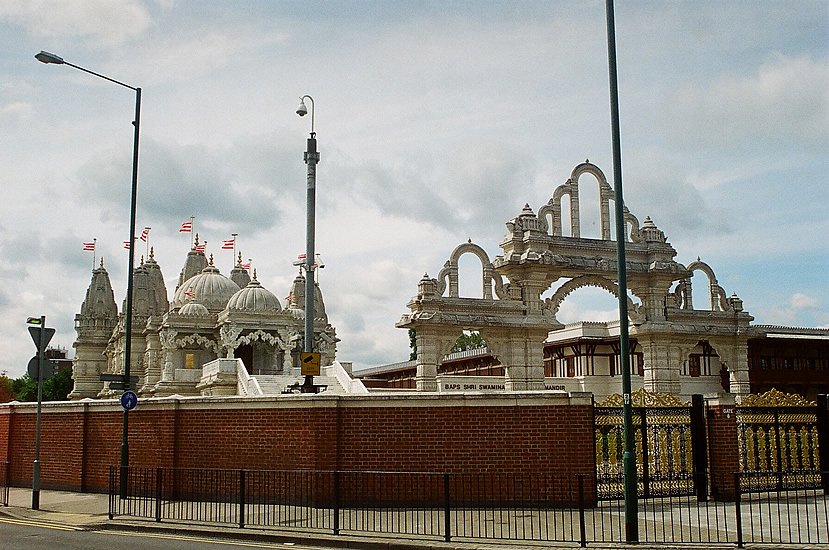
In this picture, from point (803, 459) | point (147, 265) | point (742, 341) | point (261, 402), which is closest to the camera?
point (261, 402)

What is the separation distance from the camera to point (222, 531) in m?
15.1

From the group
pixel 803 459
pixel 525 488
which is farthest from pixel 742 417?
Answer: pixel 525 488

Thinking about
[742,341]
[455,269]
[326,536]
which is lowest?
[326,536]

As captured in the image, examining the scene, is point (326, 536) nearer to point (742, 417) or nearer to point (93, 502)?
point (93, 502)

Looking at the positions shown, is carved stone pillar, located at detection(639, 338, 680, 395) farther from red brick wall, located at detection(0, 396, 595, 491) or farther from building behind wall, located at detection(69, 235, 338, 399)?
red brick wall, located at detection(0, 396, 595, 491)

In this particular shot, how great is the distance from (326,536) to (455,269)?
91.2 feet

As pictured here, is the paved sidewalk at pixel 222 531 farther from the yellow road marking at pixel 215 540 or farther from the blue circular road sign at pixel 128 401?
the blue circular road sign at pixel 128 401

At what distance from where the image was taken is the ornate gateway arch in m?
40.2

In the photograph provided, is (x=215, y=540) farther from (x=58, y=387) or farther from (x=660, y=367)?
(x=58, y=387)

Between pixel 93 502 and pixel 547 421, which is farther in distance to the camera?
pixel 93 502

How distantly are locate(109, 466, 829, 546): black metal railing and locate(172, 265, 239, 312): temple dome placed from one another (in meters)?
49.1

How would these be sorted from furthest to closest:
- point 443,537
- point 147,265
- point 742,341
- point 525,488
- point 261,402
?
point 147,265 → point 742,341 → point 261,402 → point 525,488 → point 443,537

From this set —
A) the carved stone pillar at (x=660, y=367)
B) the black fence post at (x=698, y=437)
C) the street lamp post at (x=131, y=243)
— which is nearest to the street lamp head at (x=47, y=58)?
the street lamp post at (x=131, y=243)

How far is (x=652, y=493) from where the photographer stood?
18156 mm
